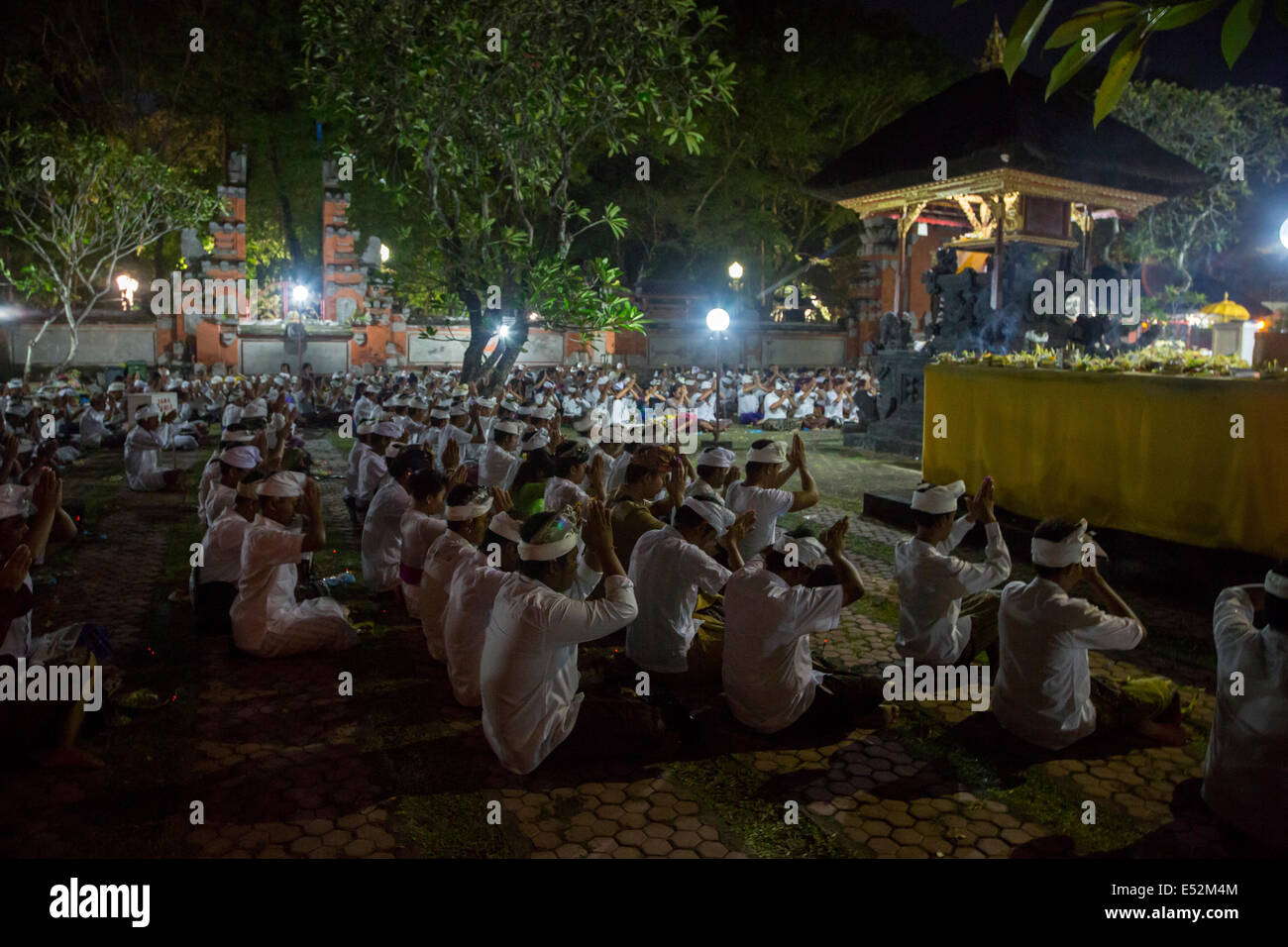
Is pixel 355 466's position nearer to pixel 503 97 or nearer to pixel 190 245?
pixel 503 97

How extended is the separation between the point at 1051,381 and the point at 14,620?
8341mm

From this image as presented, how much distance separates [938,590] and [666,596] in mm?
1601

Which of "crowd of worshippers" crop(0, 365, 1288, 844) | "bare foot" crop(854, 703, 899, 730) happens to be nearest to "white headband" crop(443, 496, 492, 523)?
"crowd of worshippers" crop(0, 365, 1288, 844)

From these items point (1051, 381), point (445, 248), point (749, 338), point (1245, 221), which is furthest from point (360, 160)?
point (1245, 221)

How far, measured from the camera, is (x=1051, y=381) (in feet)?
29.6

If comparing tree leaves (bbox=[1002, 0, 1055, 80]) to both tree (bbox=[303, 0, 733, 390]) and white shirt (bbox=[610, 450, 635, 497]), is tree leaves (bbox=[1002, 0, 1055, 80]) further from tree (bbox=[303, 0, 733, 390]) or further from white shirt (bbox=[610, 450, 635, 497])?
tree (bbox=[303, 0, 733, 390])

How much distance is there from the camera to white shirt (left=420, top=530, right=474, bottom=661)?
5.76 metres

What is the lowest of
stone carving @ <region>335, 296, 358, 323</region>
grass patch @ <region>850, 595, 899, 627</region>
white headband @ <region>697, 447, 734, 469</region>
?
grass patch @ <region>850, 595, 899, 627</region>

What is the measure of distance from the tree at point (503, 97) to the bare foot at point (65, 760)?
28.0ft

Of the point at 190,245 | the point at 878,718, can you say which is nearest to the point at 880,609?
the point at 878,718

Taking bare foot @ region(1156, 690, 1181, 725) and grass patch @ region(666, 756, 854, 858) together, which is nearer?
grass patch @ region(666, 756, 854, 858)

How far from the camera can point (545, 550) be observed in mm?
4246

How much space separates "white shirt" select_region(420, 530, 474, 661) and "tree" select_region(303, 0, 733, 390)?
22.1 ft

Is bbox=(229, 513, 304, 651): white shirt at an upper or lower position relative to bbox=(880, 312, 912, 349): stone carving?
lower
